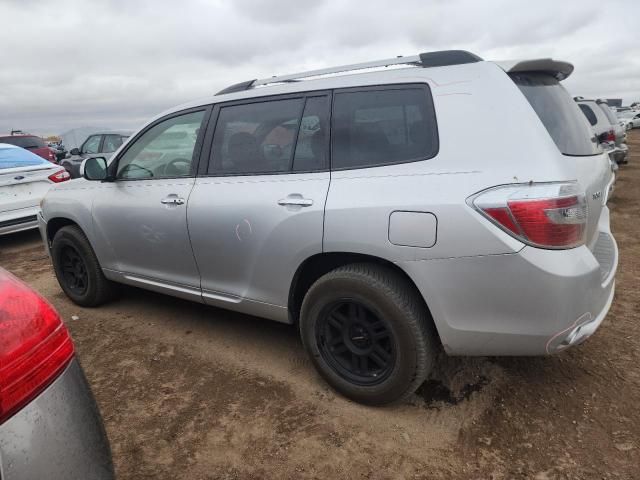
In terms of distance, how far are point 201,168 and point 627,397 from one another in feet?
9.47

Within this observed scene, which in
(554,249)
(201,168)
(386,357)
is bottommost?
(386,357)

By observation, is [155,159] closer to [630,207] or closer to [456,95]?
[456,95]

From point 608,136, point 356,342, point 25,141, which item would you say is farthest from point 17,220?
point 608,136

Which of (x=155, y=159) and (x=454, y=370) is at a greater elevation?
(x=155, y=159)

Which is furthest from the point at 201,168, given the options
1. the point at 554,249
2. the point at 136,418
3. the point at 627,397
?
the point at 627,397

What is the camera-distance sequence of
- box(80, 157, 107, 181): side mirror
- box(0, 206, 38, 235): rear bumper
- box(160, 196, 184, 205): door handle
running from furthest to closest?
box(0, 206, 38, 235): rear bumper < box(80, 157, 107, 181): side mirror < box(160, 196, 184, 205): door handle

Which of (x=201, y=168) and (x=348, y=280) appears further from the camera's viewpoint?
(x=201, y=168)

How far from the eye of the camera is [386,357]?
244 centimetres

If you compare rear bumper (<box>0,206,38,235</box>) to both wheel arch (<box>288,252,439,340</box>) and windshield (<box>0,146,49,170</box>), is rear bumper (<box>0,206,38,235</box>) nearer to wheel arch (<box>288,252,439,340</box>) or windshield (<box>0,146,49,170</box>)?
windshield (<box>0,146,49,170</box>)

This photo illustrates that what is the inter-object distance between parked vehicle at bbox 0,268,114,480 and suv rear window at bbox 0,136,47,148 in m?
12.1

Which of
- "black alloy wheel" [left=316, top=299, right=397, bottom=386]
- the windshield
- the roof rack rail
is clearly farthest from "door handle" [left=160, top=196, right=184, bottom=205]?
the windshield

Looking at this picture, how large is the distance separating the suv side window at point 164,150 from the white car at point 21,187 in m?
4.03

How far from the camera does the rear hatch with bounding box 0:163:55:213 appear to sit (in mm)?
6480

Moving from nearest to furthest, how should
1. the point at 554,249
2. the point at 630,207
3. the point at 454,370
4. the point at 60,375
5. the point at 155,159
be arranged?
the point at 60,375, the point at 554,249, the point at 454,370, the point at 155,159, the point at 630,207
